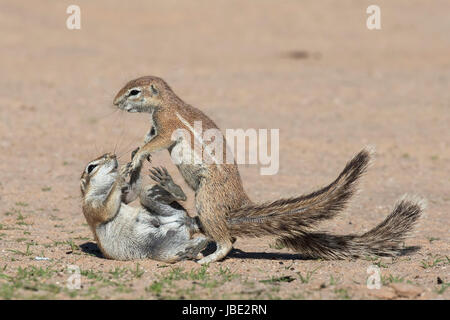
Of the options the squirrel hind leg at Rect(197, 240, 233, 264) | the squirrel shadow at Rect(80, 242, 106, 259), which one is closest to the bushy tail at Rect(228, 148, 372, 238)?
the squirrel hind leg at Rect(197, 240, 233, 264)

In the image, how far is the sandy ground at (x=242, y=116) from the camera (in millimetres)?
5617

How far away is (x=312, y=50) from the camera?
1923cm

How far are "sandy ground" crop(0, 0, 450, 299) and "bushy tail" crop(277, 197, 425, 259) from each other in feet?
0.35

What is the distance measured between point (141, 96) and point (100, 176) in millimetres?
828

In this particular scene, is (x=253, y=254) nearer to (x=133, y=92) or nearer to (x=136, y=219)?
(x=136, y=219)

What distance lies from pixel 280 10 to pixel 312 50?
14.1 ft

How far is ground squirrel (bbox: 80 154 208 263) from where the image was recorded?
6.10 metres

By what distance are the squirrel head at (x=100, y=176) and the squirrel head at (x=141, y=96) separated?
21.2 inches

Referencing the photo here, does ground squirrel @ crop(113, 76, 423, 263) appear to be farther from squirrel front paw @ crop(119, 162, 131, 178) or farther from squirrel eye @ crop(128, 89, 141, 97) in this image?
squirrel eye @ crop(128, 89, 141, 97)

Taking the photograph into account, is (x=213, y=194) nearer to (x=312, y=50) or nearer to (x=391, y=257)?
(x=391, y=257)

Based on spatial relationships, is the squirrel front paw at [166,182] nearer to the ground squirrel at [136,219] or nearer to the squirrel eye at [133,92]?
the ground squirrel at [136,219]

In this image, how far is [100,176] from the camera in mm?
6188

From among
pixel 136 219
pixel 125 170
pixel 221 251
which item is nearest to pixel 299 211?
pixel 221 251

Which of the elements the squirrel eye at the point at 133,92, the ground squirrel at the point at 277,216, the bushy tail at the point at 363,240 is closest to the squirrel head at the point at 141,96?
the squirrel eye at the point at 133,92
